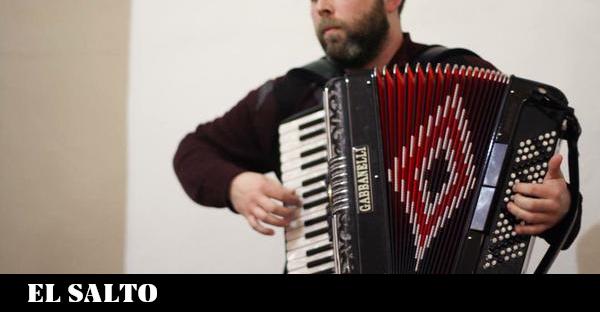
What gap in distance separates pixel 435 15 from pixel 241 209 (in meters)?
0.74

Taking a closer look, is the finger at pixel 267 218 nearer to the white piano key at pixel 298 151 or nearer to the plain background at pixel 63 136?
the white piano key at pixel 298 151

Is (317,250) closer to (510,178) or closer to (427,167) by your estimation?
(427,167)

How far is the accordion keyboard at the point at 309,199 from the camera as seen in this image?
4.11 ft

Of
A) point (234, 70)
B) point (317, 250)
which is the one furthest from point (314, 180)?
point (234, 70)

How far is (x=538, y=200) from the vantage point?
119 cm

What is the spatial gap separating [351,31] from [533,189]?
2.02ft

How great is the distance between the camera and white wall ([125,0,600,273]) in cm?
167

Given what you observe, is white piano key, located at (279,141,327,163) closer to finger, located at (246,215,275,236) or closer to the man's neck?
finger, located at (246,215,275,236)

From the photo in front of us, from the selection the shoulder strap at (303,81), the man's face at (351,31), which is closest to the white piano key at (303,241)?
the shoulder strap at (303,81)

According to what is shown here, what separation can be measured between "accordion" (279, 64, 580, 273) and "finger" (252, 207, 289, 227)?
46 millimetres

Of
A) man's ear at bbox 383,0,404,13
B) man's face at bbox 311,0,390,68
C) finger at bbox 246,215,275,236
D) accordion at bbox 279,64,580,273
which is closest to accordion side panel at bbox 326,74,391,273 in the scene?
accordion at bbox 279,64,580,273

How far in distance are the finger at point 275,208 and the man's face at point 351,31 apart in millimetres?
455

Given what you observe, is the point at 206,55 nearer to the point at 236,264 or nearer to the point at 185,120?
the point at 185,120
